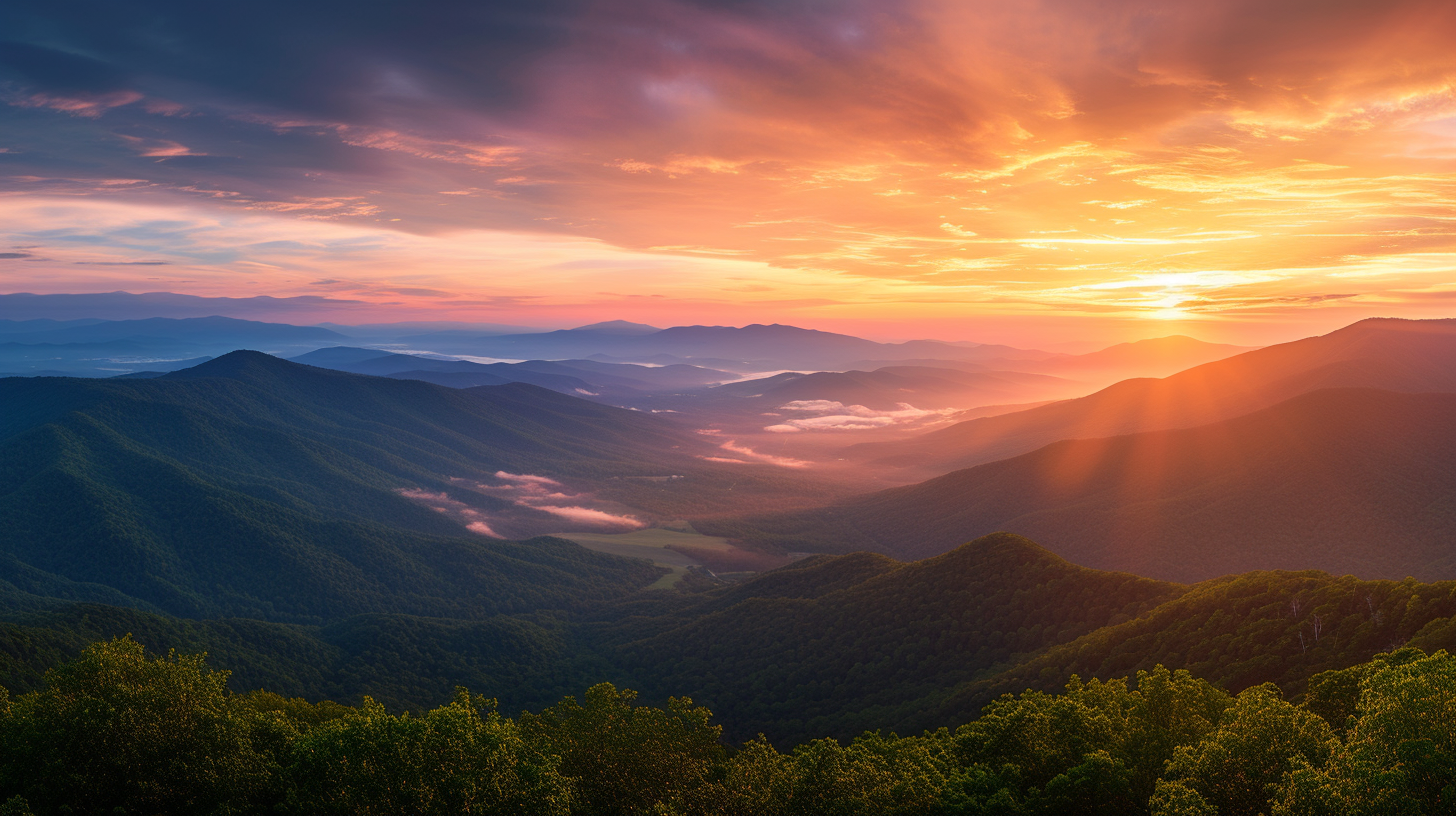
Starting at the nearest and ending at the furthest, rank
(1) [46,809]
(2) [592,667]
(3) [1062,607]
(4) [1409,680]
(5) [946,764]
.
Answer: (4) [1409,680] → (1) [46,809] → (5) [946,764] → (3) [1062,607] → (2) [592,667]

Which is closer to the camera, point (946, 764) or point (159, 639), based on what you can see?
point (946, 764)

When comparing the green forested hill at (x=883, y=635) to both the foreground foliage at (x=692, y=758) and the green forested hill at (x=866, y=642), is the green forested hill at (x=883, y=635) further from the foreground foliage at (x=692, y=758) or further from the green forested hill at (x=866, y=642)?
the foreground foliage at (x=692, y=758)

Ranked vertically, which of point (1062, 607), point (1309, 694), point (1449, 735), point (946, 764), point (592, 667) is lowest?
point (592, 667)

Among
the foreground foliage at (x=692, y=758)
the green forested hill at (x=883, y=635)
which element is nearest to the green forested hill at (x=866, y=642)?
the green forested hill at (x=883, y=635)

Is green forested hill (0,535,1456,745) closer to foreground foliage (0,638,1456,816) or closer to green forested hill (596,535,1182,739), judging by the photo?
green forested hill (596,535,1182,739)

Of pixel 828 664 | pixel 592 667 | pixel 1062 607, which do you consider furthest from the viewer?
pixel 592 667

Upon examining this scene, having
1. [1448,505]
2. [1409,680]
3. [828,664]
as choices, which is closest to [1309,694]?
[1409,680]

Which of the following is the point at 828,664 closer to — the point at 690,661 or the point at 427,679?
the point at 690,661

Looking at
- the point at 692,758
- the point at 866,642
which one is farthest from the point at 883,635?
the point at 692,758

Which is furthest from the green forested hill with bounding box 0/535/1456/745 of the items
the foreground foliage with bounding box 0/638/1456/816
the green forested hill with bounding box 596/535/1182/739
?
the foreground foliage with bounding box 0/638/1456/816
